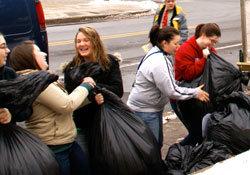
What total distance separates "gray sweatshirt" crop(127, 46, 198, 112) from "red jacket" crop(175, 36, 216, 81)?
9.4 inches

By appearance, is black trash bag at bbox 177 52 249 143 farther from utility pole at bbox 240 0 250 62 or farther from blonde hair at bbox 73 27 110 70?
utility pole at bbox 240 0 250 62

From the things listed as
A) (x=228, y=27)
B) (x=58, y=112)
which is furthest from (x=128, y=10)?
(x=58, y=112)

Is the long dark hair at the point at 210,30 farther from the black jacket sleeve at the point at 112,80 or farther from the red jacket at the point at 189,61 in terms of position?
the black jacket sleeve at the point at 112,80

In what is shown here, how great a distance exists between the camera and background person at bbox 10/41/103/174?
297 centimetres

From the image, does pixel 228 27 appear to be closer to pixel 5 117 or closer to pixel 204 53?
pixel 204 53

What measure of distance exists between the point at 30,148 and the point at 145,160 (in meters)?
0.91

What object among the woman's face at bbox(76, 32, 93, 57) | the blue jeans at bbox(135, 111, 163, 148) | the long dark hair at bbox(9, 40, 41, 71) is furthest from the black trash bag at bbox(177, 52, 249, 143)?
the long dark hair at bbox(9, 40, 41, 71)

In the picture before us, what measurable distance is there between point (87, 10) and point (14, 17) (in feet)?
42.3

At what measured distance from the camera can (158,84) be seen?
12.8 feet

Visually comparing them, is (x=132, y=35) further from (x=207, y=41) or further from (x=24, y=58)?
(x=24, y=58)

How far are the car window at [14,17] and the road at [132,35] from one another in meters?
2.17

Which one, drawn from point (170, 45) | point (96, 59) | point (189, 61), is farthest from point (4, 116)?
point (189, 61)

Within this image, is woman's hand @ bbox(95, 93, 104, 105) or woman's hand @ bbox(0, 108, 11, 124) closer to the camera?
woman's hand @ bbox(0, 108, 11, 124)

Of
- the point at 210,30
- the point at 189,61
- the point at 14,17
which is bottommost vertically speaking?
the point at 189,61
